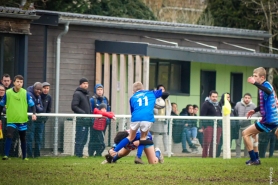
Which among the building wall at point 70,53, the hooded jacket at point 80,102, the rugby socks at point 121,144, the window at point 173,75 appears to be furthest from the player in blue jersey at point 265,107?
the window at point 173,75

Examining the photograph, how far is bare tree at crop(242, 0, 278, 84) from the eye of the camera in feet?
115

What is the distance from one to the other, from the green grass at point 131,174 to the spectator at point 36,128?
9.43 ft

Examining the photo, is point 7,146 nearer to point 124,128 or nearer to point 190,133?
point 124,128

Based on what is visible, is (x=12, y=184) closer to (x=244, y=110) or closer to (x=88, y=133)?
(x=88, y=133)

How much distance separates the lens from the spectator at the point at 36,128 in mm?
19433

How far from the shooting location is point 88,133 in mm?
20484

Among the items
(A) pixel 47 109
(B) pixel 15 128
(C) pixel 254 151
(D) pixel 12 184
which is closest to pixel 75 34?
(A) pixel 47 109

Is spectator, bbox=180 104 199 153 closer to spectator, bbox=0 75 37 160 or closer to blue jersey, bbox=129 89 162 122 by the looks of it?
blue jersey, bbox=129 89 162 122

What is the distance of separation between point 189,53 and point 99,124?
6.96 metres

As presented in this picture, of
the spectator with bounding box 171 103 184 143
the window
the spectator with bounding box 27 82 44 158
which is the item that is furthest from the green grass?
the window

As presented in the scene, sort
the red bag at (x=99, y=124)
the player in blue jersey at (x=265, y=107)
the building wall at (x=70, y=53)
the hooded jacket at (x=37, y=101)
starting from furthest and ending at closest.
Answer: the building wall at (x=70, y=53), the red bag at (x=99, y=124), the hooded jacket at (x=37, y=101), the player in blue jersey at (x=265, y=107)

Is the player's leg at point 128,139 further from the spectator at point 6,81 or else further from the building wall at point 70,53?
the building wall at point 70,53

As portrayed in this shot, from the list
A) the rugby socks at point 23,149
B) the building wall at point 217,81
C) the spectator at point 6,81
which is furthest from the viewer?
the building wall at point 217,81

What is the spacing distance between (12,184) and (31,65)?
42.8 feet
